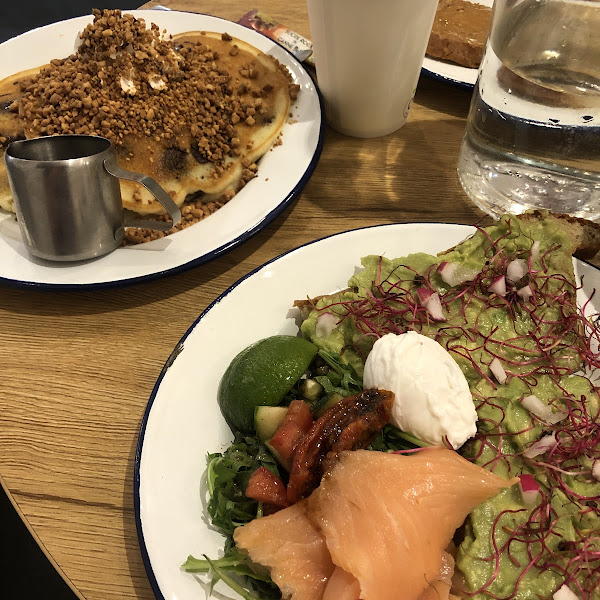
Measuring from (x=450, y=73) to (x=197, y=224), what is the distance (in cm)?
135

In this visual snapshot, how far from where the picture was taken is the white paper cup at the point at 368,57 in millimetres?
1911

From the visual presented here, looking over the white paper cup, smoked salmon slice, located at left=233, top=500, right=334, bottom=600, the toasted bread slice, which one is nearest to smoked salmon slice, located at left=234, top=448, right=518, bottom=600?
smoked salmon slice, located at left=233, top=500, right=334, bottom=600

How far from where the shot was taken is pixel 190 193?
2.06 meters

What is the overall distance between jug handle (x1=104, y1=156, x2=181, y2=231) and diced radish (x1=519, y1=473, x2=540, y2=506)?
4.18 feet

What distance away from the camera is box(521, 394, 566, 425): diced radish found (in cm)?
130

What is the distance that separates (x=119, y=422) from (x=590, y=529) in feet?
3.76

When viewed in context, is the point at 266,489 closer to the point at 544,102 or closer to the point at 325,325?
the point at 325,325

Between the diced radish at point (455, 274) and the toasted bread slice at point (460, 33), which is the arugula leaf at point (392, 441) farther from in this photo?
the toasted bread slice at point (460, 33)

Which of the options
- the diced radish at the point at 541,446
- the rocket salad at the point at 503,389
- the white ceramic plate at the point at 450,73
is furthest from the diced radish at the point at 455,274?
the white ceramic plate at the point at 450,73

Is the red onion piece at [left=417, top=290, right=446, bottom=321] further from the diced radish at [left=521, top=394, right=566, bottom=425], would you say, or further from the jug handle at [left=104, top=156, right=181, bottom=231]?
the jug handle at [left=104, top=156, right=181, bottom=231]

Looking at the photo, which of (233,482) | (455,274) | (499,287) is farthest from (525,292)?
(233,482)

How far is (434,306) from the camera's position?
4.87 feet

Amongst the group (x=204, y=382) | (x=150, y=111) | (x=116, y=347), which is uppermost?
(x=150, y=111)

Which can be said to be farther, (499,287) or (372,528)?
(499,287)
